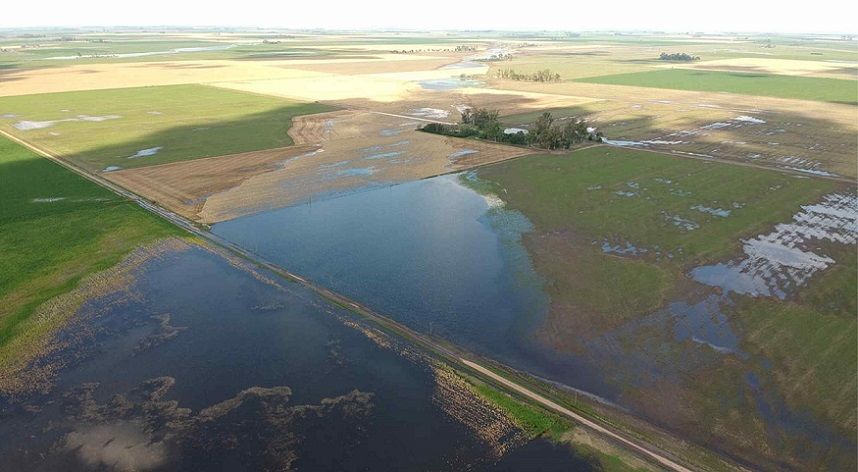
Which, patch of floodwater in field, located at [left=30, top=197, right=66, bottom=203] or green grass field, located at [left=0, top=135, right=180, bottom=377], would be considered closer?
green grass field, located at [left=0, top=135, right=180, bottom=377]

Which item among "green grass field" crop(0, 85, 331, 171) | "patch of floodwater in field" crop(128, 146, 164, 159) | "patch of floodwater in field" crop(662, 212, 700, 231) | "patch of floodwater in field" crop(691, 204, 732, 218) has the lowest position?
"patch of floodwater in field" crop(662, 212, 700, 231)

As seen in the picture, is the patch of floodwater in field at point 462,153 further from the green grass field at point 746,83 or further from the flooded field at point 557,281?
the green grass field at point 746,83

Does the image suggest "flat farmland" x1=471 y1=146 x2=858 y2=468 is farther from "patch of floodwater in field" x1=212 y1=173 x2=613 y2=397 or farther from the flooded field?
"patch of floodwater in field" x1=212 y1=173 x2=613 y2=397

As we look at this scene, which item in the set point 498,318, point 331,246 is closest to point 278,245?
point 331,246

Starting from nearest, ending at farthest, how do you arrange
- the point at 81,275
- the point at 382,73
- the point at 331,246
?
the point at 81,275, the point at 331,246, the point at 382,73

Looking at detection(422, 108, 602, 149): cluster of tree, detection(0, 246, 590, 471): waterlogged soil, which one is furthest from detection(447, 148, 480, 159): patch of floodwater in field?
detection(0, 246, 590, 471): waterlogged soil

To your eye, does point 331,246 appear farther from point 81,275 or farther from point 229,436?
point 229,436

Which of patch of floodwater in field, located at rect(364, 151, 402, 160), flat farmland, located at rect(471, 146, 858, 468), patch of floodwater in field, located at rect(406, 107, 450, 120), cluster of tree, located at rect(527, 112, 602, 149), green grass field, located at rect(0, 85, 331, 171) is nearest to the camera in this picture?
flat farmland, located at rect(471, 146, 858, 468)
